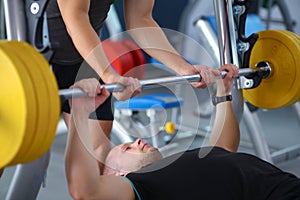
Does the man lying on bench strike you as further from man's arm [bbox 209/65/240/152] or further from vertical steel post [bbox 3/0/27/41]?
vertical steel post [bbox 3/0/27/41]

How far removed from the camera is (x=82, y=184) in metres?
1.32

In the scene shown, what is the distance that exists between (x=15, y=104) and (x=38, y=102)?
0.05m

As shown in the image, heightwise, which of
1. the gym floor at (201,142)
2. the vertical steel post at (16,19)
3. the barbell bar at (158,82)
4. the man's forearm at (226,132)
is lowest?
the gym floor at (201,142)

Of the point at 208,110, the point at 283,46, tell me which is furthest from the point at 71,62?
the point at 208,110

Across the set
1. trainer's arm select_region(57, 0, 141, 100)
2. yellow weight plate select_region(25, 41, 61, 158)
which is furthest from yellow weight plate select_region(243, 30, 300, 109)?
yellow weight plate select_region(25, 41, 61, 158)

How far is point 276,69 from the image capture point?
6.47ft

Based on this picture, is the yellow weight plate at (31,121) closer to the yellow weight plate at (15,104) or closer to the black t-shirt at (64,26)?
the yellow weight plate at (15,104)

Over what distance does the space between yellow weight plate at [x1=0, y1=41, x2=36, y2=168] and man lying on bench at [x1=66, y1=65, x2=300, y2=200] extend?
0.73 ft

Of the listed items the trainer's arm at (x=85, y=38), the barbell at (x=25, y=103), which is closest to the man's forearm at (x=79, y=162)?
the barbell at (x=25, y=103)

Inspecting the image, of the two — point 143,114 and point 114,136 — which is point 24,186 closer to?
point 114,136

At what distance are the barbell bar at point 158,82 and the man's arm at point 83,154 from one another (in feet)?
0.09

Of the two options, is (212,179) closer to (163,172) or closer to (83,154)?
(163,172)

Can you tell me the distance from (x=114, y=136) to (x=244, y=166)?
1497 mm

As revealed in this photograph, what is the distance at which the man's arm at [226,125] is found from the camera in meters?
1.81
